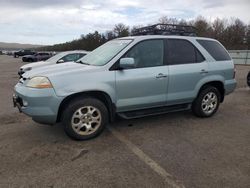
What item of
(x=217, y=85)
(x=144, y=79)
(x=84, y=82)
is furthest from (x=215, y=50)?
(x=84, y=82)

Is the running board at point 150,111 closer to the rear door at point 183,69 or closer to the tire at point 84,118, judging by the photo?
the rear door at point 183,69

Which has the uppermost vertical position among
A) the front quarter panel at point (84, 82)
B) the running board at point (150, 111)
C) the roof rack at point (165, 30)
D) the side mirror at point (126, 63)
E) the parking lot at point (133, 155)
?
the roof rack at point (165, 30)

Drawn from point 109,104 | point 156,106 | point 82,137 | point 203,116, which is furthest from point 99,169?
point 203,116

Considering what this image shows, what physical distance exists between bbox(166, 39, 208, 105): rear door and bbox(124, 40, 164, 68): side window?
0.62 ft

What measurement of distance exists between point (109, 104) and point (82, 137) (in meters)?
0.73

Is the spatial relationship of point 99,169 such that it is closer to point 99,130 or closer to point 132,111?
point 99,130

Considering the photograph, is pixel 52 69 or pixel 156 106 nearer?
pixel 52 69

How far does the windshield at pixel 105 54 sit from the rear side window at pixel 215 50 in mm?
1817

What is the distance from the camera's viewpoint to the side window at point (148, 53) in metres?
4.78

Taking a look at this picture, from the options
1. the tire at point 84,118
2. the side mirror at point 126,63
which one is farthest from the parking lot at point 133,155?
the side mirror at point 126,63

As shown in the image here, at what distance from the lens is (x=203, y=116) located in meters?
5.78

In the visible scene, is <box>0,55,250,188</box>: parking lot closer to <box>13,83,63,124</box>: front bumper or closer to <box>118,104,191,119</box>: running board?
<box>118,104,191,119</box>: running board

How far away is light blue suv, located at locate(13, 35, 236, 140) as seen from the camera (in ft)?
13.6

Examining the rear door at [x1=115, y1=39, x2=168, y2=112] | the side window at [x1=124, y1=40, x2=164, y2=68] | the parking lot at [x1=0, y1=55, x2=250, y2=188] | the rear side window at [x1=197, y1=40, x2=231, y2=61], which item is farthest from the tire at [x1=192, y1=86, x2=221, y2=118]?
the side window at [x1=124, y1=40, x2=164, y2=68]
